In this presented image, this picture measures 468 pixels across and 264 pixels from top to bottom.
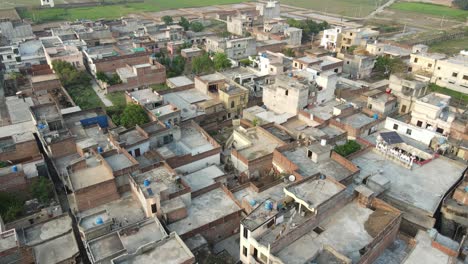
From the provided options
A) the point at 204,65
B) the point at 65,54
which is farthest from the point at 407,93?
the point at 65,54

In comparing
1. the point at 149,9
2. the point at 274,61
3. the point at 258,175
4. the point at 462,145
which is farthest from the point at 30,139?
the point at 149,9

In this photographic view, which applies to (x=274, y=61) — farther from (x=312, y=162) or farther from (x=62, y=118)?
(x=62, y=118)

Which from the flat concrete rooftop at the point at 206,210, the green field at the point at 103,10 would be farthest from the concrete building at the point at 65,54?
the green field at the point at 103,10

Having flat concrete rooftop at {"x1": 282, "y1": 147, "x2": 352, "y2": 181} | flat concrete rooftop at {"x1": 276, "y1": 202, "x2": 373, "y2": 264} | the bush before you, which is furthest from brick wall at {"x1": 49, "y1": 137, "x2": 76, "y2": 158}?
the bush

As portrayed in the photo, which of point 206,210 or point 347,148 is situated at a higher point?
point 347,148

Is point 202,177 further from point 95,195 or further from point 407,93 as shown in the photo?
point 407,93

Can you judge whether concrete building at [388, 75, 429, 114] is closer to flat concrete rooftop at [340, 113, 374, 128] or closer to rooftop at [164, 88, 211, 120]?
flat concrete rooftop at [340, 113, 374, 128]
